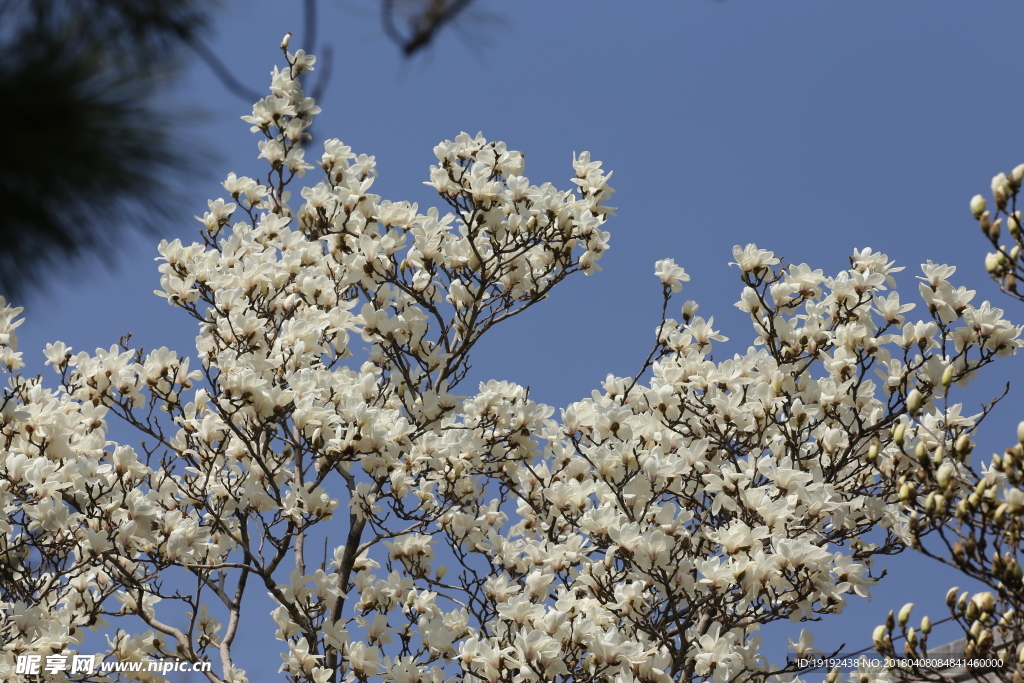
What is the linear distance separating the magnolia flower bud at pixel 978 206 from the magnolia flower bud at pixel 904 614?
1550mm

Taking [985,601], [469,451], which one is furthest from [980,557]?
[469,451]

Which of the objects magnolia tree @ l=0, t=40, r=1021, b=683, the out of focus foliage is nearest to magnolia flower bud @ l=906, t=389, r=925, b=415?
magnolia tree @ l=0, t=40, r=1021, b=683

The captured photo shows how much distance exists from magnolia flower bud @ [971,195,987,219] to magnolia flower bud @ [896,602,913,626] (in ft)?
5.08

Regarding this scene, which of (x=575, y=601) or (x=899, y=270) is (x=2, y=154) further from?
(x=899, y=270)

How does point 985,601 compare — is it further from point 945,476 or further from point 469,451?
point 469,451

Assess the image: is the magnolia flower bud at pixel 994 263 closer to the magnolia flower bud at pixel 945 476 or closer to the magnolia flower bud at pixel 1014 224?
the magnolia flower bud at pixel 1014 224

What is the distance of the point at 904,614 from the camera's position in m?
3.69

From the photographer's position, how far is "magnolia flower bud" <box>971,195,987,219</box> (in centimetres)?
386

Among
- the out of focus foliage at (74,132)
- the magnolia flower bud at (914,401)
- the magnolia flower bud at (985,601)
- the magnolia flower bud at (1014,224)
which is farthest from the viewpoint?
the magnolia flower bud at (914,401)

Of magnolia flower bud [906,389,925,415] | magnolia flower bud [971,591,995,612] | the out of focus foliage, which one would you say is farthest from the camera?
magnolia flower bud [906,389,925,415]

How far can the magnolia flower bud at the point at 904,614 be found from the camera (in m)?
3.69

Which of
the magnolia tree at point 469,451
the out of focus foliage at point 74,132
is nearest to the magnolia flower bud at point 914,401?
the magnolia tree at point 469,451

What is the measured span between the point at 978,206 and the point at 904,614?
1.62 metres

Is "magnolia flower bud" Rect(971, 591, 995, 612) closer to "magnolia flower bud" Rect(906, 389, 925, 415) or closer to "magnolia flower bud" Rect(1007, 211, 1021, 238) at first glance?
"magnolia flower bud" Rect(906, 389, 925, 415)
